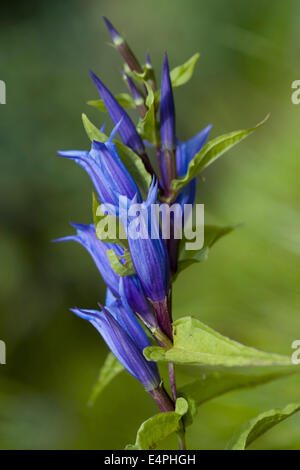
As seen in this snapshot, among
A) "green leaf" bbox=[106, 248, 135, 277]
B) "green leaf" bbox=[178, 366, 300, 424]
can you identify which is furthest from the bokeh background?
"green leaf" bbox=[106, 248, 135, 277]

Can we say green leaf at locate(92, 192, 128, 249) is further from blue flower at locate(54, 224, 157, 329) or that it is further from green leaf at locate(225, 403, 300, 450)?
green leaf at locate(225, 403, 300, 450)

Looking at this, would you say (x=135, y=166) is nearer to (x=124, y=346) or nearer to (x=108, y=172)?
(x=108, y=172)

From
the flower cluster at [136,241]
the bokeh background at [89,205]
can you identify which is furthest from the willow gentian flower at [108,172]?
the bokeh background at [89,205]

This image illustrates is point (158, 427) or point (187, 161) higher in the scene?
point (187, 161)

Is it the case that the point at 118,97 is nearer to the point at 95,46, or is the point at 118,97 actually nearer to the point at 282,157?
the point at 282,157

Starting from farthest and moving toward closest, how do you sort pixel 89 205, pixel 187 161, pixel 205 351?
pixel 89 205, pixel 187 161, pixel 205 351

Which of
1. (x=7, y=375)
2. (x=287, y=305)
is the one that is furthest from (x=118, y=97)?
(x=7, y=375)

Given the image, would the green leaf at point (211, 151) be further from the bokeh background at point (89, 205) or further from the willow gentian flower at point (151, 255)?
the bokeh background at point (89, 205)

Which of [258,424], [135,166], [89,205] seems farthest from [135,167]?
[89,205]
